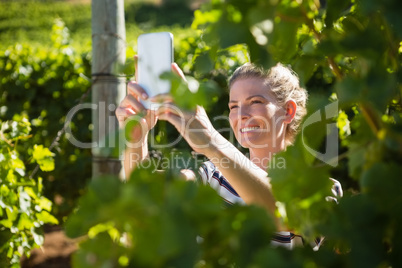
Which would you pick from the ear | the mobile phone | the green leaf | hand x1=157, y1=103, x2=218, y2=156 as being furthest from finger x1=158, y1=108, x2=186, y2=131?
the green leaf

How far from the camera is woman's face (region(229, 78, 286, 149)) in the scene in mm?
2107

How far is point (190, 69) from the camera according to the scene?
4082 millimetres

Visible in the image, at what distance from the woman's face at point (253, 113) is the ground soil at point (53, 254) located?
3554 millimetres

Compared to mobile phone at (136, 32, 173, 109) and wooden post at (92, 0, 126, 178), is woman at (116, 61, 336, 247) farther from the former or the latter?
wooden post at (92, 0, 126, 178)

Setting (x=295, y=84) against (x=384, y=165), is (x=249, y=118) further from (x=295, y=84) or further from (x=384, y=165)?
(x=384, y=165)

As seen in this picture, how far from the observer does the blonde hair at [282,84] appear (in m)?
2.18

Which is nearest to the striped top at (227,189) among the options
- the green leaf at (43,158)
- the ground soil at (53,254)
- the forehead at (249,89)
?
the forehead at (249,89)

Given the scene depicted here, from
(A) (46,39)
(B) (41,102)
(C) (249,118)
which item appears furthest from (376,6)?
(A) (46,39)

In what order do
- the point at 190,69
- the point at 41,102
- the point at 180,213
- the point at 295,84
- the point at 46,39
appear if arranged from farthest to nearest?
the point at 46,39 < the point at 41,102 < the point at 190,69 < the point at 295,84 < the point at 180,213

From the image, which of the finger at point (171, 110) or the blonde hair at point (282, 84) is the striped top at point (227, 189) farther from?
the finger at point (171, 110)

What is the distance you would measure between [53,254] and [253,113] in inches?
157

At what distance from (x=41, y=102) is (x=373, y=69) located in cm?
472

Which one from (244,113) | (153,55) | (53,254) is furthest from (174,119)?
(53,254)

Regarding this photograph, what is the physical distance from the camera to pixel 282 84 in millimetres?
2273
